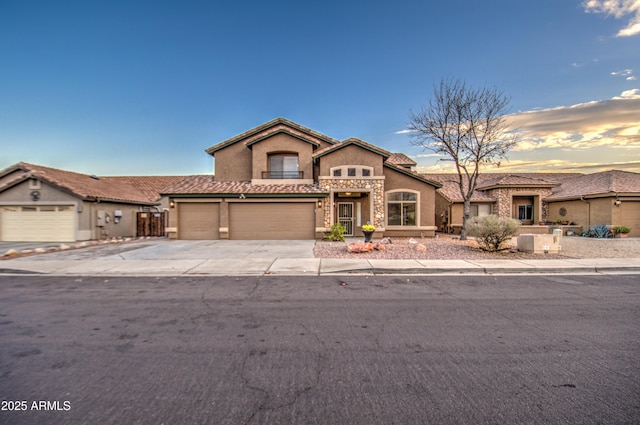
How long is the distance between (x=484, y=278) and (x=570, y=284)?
6.60 feet

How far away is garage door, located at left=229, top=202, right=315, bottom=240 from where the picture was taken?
63.2 feet

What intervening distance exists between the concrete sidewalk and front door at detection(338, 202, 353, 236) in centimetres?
921

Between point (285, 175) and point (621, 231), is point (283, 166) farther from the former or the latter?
point (621, 231)

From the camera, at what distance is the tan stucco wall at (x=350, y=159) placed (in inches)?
767

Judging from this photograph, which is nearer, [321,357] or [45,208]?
[321,357]

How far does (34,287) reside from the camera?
8.00 meters

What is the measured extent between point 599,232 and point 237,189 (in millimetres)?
23713

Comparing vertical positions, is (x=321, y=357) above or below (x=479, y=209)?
below

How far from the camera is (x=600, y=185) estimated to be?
22.8 metres

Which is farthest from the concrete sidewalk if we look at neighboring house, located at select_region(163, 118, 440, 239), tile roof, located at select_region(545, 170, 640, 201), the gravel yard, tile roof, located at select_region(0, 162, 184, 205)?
tile roof, located at select_region(545, 170, 640, 201)

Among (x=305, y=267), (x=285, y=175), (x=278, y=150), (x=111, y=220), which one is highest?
(x=278, y=150)

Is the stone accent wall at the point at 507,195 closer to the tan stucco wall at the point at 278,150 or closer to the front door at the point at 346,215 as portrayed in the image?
the front door at the point at 346,215

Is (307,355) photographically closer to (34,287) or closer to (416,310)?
(416,310)

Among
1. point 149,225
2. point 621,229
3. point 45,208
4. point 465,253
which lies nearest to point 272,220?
point 149,225
